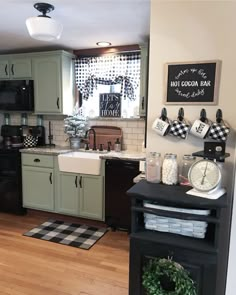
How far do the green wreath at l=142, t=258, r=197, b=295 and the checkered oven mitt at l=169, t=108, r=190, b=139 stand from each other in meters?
0.70

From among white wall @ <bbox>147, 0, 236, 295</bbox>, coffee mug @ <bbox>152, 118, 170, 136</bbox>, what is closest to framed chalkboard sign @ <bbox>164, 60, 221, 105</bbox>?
white wall @ <bbox>147, 0, 236, 295</bbox>

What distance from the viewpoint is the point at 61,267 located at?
2.46 metres

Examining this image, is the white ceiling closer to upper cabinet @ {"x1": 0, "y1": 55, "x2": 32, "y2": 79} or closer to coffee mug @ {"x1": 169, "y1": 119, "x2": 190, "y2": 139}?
upper cabinet @ {"x1": 0, "y1": 55, "x2": 32, "y2": 79}

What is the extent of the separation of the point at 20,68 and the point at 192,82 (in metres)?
2.85

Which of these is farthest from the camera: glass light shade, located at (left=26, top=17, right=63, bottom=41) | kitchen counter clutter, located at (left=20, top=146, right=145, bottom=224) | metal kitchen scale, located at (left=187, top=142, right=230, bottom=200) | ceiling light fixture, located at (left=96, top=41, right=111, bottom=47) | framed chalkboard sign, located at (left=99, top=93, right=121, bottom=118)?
framed chalkboard sign, located at (left=99, top=93, right=121, bottom=118)

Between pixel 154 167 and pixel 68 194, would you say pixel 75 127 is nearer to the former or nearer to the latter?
pixel 68 194

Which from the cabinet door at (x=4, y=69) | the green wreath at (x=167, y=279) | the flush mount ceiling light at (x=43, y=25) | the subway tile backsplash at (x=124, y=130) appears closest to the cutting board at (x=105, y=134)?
the subway tile backsplash at (x=124, y=130)

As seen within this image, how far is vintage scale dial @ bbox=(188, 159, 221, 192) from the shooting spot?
140 centimetres

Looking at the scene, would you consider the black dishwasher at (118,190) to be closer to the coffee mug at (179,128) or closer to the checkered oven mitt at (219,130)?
the coffee mug at (179,128)

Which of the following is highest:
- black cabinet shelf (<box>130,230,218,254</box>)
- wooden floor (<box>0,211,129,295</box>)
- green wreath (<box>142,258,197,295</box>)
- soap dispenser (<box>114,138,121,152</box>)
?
soap dispenser (<box>114,138,121,152</box>)

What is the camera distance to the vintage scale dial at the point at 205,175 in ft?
4.60

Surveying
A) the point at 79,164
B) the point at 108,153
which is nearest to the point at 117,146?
the point at 108,153

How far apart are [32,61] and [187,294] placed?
332cm

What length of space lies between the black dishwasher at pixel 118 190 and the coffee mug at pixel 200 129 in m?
1.42
